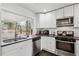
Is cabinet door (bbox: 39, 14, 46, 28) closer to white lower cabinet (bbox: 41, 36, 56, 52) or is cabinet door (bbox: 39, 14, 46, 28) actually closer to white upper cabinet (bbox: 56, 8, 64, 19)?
white lower cabinet (bbox: 41, 36, 56, 52)

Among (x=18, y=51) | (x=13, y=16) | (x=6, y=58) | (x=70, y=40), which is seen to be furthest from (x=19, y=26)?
(x=6, y=58)

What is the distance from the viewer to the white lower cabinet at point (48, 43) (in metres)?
3.68

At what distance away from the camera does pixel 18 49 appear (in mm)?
2357

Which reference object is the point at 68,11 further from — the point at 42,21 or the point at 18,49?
the point at 18,49

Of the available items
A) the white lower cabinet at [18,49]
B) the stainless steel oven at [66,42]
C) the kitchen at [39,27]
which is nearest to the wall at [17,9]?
the kitchen at [39,27]

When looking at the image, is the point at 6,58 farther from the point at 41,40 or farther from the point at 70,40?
the point at 41,40

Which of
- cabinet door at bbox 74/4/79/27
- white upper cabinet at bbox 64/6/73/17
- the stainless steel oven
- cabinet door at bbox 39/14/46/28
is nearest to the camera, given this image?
the stainless steel oven

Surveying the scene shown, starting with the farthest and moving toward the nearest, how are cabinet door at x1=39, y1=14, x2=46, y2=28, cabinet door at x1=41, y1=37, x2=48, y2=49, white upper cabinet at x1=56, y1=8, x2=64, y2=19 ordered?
cabinet door at x1=39, y1=14, x2=46, y2=28, cabinet door at x1=41, y1=37, x2=48, y2=49, white upper cabinet at x1=56, y1=8, x2=64, y2=19

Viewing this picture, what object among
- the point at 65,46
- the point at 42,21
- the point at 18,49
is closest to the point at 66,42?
the point at 65,46

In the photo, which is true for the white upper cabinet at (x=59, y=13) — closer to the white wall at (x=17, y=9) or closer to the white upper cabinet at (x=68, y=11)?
the white upper cabinet at (x=68, y=11)

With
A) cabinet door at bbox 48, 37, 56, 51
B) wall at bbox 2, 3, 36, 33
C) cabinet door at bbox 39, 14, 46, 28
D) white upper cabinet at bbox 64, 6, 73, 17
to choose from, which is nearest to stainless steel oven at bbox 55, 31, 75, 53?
cabinet door at bbox 48, 37, 56, 51

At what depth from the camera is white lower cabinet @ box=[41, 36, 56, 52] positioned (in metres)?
3.68

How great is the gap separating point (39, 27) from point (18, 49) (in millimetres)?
2620

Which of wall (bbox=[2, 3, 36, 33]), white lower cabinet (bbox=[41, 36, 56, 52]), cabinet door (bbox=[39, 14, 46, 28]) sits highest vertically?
wall (bbox=[2, 3, 36, 33])
